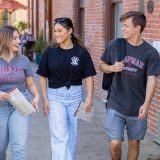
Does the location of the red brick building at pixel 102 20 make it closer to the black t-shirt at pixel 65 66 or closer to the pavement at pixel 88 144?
the pavement at pixel 88 144

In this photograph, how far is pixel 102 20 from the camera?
1130cm

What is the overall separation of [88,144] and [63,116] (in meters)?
2.03

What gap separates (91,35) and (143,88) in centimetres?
710

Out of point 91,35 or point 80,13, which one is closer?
point 91,35

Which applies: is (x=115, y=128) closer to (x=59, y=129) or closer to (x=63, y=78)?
(x=59, y=129)

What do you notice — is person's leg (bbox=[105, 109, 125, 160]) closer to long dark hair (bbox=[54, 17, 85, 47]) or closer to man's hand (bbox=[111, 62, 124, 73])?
man's hand (bbox=[111, 62, 124, 73])

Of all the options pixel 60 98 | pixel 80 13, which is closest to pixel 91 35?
pixel 80 13

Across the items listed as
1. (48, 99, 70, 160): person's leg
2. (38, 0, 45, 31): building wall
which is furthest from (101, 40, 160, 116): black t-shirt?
(38, 0, 45, 31): building wall

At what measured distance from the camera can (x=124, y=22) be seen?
5543 millimetres

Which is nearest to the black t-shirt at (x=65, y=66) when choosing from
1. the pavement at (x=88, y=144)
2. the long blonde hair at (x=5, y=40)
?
the long blonde hair at (x=5, y=40)

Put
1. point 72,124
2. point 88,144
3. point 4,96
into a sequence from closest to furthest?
point 4,96 < point 72,124 < point 88,144

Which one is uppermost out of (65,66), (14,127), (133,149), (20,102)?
(65,66)

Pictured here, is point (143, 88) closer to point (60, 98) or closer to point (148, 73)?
point (148, 73)

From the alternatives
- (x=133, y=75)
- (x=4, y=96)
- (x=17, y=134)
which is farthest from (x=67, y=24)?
(x=17, y=134)
